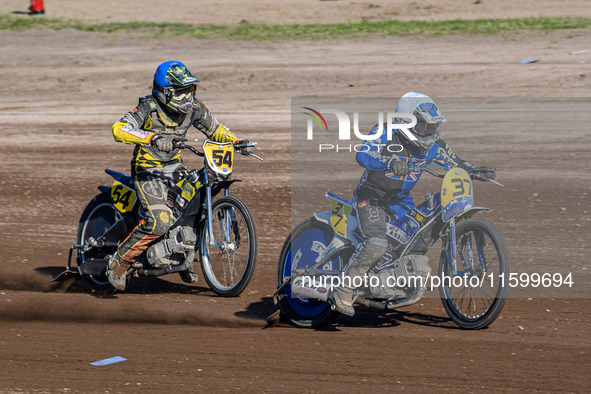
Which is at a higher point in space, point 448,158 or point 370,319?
point 448,158

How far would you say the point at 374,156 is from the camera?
682 centimetres

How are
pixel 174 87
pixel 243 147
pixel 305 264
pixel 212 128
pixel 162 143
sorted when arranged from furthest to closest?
pixel 212 128 → pixel 243 147 → pixel 174 87 → pixel 162 143 → pixel 305 264

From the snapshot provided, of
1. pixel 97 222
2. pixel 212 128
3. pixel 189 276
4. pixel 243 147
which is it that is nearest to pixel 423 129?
pixel 243 147

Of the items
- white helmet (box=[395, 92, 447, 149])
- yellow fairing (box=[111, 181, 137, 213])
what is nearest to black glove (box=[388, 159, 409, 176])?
white helmet (box=[395, 92, 447, 149])

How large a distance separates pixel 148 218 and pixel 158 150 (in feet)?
2.17

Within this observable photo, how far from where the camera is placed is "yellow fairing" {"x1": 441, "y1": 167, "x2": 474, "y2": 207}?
22.0 feet

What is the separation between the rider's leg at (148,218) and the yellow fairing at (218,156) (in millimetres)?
619

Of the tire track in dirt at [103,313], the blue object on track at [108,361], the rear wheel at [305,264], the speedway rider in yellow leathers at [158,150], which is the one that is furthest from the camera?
the speedway rider in yellow leathers at [158,150]

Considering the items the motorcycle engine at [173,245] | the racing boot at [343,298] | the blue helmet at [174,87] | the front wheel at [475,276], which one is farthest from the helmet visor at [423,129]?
the motorcycle engine at [173,245]

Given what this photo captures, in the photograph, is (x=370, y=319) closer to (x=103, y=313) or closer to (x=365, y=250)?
(x=365, y=250)

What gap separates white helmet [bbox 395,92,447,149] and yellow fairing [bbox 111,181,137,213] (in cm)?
303

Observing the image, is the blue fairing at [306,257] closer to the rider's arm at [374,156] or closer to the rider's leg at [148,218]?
the rider's arm at [374,156]

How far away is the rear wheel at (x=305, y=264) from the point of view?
7.29m

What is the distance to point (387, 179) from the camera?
22.8 ft
